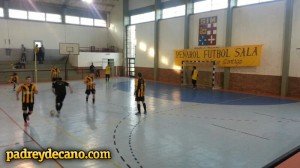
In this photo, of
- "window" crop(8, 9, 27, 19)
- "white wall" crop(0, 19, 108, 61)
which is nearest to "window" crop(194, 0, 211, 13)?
"white wall" crop(0, 19, 108, 61)

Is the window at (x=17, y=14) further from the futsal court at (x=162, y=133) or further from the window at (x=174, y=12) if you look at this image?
the futsal court at (x=162, y=133)

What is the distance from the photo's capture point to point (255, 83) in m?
17.5

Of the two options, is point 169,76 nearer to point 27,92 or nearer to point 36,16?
point 36,16

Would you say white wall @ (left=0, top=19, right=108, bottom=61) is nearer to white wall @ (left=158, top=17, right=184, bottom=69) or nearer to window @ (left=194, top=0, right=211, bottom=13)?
white wall @ (left=158, top=17, right=184, bottom=69)

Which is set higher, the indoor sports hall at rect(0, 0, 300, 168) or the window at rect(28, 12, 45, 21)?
the window at rect(28, 12, 45, 21)

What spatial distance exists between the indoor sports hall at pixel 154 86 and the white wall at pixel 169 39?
105mm

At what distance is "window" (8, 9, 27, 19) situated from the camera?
2629cm

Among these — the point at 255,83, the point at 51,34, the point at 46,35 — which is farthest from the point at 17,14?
the point at 255,83

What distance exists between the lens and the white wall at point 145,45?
2650cm

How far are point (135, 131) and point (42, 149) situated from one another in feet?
9.30

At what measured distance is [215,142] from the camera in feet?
23.0

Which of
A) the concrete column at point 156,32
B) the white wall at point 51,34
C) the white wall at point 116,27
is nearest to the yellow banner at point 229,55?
the concrete column at point 156,32

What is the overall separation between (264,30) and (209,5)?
559cm

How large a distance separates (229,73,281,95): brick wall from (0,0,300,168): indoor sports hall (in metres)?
0.07
